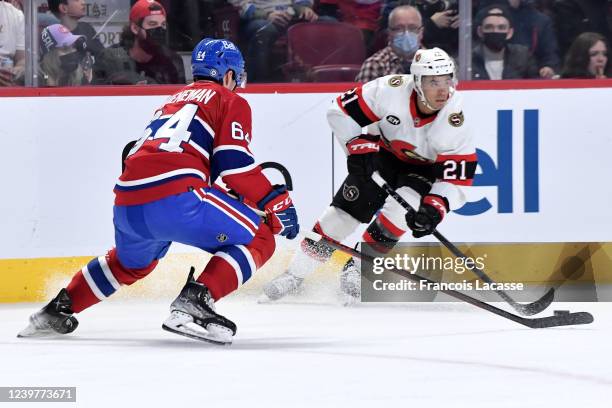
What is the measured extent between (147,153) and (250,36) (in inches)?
63.3

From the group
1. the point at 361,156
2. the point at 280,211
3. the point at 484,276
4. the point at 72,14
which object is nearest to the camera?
the point at 280,211

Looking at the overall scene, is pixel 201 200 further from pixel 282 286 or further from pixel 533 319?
pixel 282 286

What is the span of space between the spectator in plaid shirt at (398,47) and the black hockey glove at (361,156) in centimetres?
57

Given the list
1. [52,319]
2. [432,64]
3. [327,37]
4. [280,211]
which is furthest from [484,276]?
[52,319]

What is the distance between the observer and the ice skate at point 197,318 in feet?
12.3

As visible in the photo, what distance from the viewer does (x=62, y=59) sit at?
523cm

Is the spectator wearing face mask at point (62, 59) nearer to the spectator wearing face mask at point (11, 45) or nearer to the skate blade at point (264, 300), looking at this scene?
the spectator wearing face mask at point (11, 45)

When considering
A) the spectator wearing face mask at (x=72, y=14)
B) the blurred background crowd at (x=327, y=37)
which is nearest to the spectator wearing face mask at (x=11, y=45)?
the blurred background crowd at (x=327, y=37)

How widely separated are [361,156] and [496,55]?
0.91 m

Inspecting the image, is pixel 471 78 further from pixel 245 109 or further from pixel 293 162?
pixel 245 109

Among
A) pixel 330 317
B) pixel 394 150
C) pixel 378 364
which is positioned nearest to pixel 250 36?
pixel 394 150

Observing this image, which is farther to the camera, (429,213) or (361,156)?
(361,156)

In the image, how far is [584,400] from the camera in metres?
2.89

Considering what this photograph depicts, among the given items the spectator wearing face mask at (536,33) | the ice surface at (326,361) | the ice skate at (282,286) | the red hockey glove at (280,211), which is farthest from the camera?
the spectator wearing face mask at (536,33)
